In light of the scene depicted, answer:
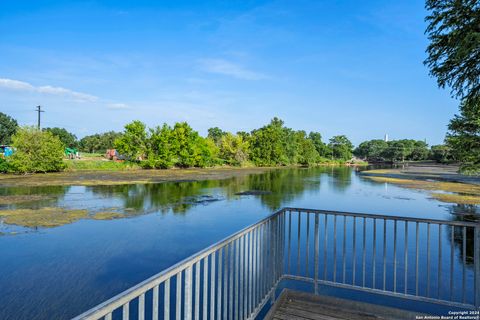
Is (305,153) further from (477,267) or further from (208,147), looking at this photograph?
(477,267)

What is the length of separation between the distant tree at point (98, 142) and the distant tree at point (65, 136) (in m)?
1.98

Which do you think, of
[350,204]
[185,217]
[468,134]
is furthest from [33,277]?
[468,134]

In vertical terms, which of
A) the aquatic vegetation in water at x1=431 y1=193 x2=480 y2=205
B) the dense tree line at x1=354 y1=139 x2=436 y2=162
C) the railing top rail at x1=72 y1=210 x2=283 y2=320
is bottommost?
the aquatic vegetation in water at x1=431 y1=193 x2=480 y2=205

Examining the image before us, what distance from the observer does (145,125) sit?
4094 centimetres

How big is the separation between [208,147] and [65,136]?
134 feet

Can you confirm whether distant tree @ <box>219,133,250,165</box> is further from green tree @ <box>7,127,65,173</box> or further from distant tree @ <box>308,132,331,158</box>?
distant tree @ <box>308,132,331,158</box>

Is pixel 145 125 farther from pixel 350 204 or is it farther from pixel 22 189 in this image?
pixel 350 204

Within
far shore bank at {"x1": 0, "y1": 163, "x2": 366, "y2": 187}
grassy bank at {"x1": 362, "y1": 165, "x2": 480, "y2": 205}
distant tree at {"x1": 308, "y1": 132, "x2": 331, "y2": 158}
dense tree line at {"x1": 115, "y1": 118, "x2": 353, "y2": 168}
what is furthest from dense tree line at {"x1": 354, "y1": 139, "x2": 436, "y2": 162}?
far shore bank at {"x1": 0, "y1": 163, "x2": 366, "y2": 187}

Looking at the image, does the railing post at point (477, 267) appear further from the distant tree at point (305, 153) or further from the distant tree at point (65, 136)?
the distant tree at point (65, 136)

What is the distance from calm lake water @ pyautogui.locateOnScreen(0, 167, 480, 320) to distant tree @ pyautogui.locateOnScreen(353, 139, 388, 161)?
93.3 meters

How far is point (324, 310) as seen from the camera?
3.34m

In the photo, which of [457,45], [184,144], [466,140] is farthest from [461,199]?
[184,144]

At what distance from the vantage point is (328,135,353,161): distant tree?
314ft

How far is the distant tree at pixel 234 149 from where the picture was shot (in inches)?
2105
